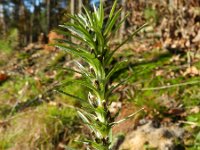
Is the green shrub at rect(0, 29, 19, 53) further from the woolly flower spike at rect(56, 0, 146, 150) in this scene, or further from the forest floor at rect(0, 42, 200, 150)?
the woolly flower spike at rect(56, 0, 146, 150)

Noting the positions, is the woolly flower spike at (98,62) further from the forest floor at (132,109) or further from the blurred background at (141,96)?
the forest floor at (132,109)

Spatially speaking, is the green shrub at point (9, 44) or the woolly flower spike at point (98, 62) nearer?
the woolly flower spike at point (98, 62)

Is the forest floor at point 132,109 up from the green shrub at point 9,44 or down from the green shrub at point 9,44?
down

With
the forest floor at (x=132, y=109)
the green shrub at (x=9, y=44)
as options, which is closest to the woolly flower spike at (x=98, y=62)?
the forest floor at (x=132, y=109)

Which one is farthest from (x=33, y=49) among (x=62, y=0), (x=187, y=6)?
(x=62, y=0)

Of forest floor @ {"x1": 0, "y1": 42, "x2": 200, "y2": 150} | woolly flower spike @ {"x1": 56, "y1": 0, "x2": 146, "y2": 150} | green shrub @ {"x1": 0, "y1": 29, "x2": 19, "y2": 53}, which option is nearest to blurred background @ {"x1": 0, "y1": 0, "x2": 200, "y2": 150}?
forest floor @ {"x1": 0, "y1": 42, "x2": 200, "y2": 150}

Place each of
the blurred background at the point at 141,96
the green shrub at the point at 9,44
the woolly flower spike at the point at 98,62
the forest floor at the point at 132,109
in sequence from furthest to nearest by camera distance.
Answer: the green shrub at the point at 9,44, the blurred background at the point at 141,96, the forest floor at the point at 132,109, the woolly flower spike at the point at 98,62

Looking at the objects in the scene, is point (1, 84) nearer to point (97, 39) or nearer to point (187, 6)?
point (187, 6)

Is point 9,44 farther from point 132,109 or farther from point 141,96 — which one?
point 132,109

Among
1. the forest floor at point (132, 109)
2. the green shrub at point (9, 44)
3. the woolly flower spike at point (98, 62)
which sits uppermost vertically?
the green shrub at point (9, 44)
